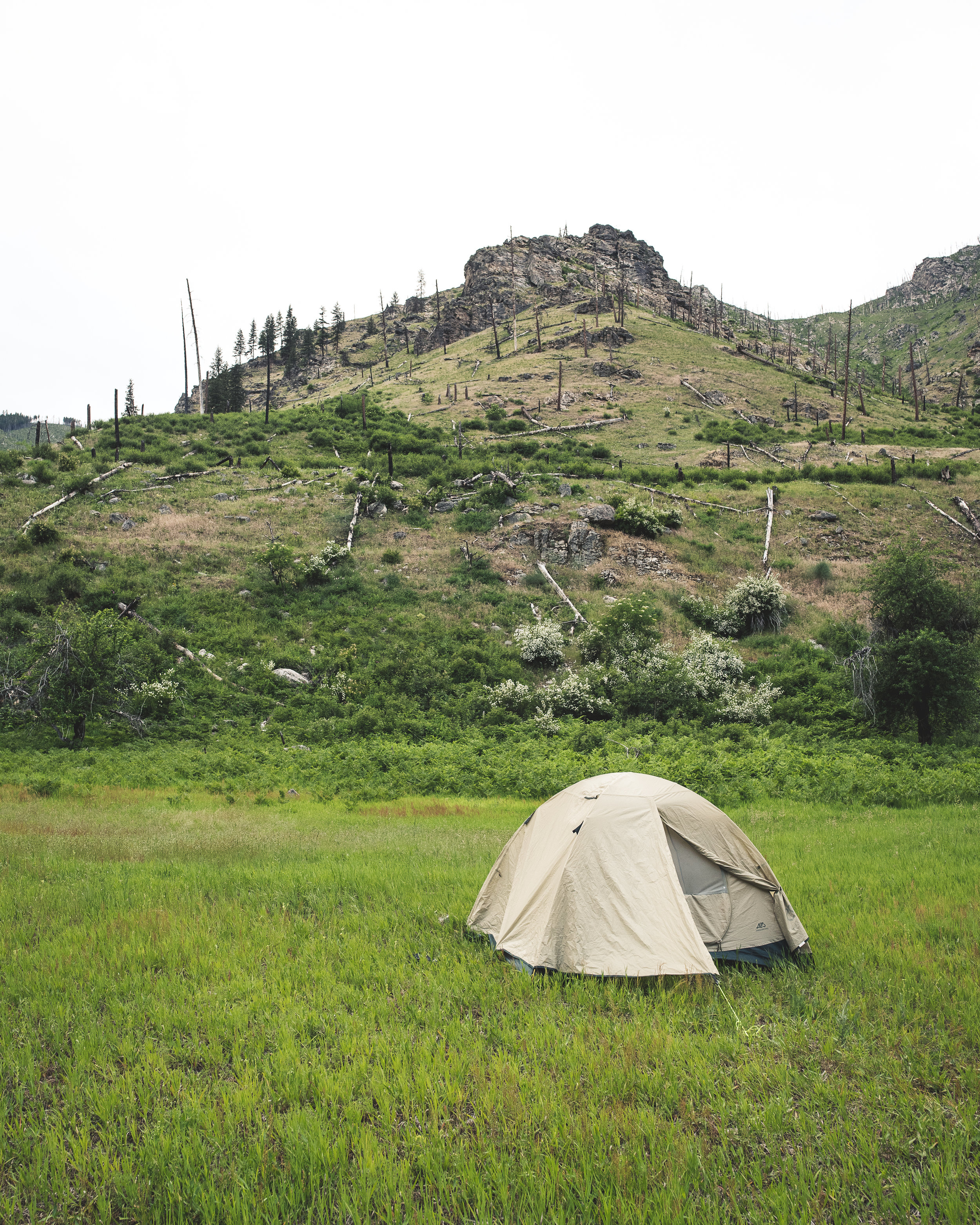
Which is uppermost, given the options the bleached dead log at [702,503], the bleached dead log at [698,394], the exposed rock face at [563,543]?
the bleached dead log at [698,394]

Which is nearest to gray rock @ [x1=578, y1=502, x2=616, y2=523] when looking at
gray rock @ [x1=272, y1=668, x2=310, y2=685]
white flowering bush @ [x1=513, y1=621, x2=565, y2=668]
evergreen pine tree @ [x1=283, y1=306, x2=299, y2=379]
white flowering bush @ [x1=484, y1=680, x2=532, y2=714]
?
white flowering bush @ [x1=513, y1=621, x2=565, y2=668]

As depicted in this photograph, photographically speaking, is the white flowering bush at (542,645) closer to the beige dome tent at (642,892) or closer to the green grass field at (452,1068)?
the green grass field at (452,1068)

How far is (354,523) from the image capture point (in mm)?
42062

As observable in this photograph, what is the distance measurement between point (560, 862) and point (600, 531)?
33974 mm

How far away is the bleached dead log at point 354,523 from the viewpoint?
3969 centimetres

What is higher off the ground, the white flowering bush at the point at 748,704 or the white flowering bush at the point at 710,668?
the white flowering bush at the point at 710,668

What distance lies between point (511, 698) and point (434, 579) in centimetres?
1270

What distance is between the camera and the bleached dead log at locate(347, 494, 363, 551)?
3969 centimetres

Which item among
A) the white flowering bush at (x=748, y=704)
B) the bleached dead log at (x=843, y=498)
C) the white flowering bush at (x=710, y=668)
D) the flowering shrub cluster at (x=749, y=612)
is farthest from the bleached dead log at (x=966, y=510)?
the white flowering bush at (x=748, y=704)

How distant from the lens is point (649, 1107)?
495cm

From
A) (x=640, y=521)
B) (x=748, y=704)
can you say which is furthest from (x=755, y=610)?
(x=640, y=521)

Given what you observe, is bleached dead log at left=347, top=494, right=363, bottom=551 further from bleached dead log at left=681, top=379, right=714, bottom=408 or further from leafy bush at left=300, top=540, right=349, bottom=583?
bleached dead log at left=681, top=379, right=714, bottom=408

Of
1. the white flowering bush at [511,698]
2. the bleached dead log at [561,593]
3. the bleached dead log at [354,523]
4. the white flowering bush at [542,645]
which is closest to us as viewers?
the white flowering bush at [511,698]

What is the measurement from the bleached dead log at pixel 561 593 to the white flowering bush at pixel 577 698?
6283 mm
